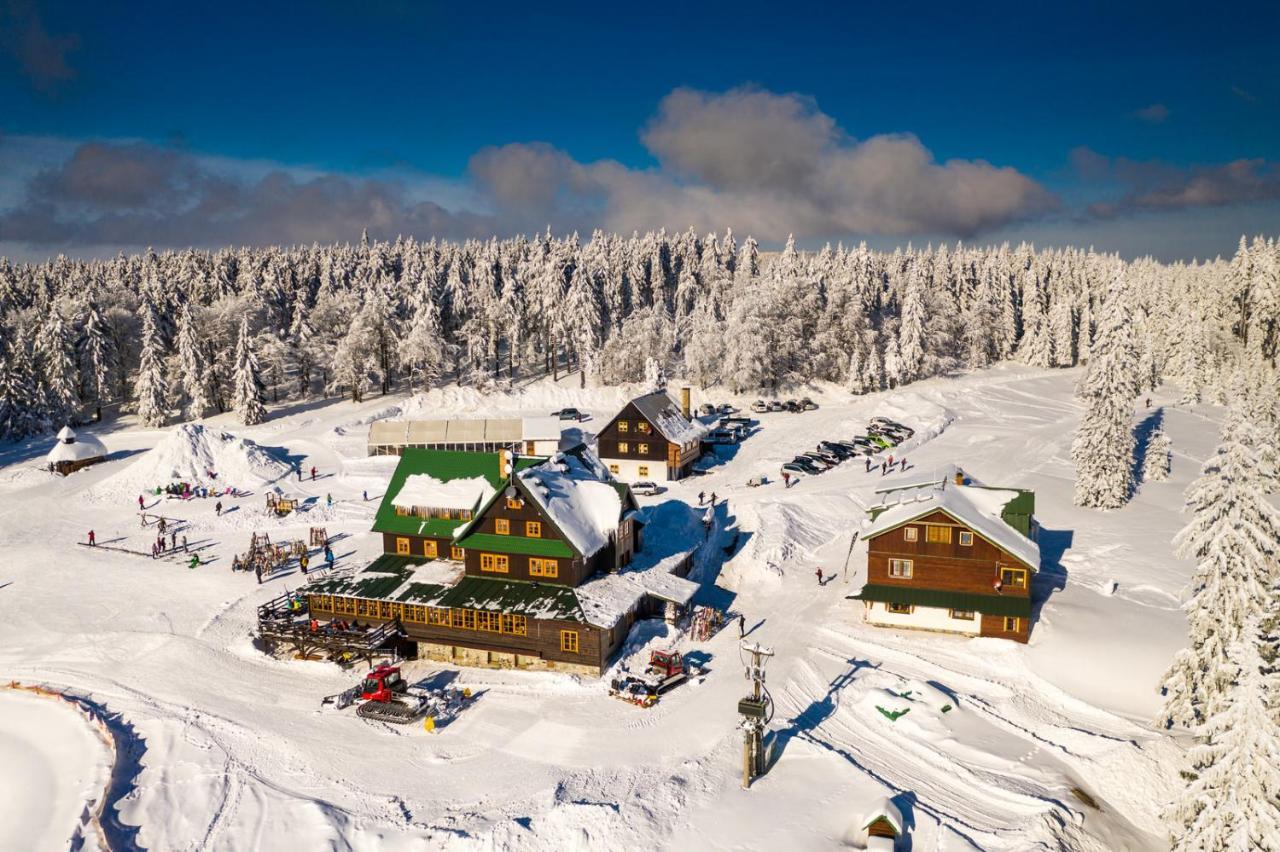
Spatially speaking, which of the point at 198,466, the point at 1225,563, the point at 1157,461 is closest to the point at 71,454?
the point at 198,466

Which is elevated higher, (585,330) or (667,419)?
(585,330)

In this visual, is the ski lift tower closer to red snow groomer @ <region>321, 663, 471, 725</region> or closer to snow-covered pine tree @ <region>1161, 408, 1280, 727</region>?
red snow groomer @ <region>321, 663, 471, 725</region>

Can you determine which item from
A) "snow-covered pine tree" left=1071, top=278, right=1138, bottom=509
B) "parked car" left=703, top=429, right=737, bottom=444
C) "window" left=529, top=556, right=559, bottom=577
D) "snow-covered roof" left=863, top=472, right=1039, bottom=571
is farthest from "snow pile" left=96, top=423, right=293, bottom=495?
"snow-covered pine tree" left=1071, top=278, right=1138, bottom=509

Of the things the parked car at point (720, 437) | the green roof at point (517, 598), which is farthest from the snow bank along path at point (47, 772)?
the parked car at point (720, 437)

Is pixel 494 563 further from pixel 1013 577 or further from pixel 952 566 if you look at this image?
pixel 1013 577

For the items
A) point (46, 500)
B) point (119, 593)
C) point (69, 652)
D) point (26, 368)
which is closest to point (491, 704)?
point (69, 652)

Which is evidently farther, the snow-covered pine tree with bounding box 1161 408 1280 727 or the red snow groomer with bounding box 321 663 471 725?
the red snow groomer with bounding box 321 663 471 725

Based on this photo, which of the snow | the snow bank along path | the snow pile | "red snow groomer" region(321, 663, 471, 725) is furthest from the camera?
the snow pile
